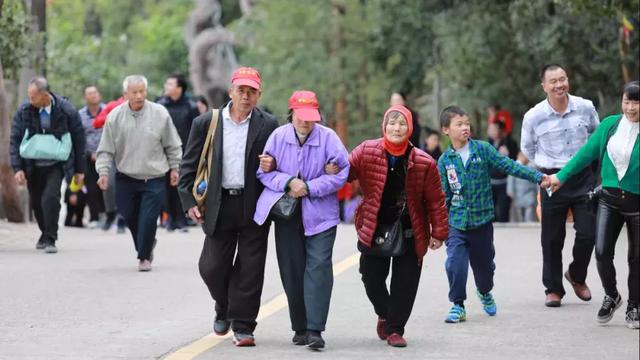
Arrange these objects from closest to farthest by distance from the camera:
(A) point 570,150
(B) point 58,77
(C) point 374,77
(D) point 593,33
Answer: (A) point 570,150
(D) point 593,33
(B) point 58,77
(C) point 374,77

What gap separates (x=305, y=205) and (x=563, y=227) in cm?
330

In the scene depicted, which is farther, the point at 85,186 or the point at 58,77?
the point at 58,77

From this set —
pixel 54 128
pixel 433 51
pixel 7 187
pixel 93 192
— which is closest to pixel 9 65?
pixel 7 187

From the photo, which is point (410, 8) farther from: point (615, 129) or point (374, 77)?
point (615, 129)

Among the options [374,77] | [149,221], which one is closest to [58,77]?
[374,77]

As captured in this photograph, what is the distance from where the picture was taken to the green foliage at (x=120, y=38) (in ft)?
168

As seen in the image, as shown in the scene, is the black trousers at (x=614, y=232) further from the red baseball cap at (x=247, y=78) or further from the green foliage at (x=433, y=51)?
the green foliage at (x=433, y=51)

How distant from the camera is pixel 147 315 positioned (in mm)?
11508

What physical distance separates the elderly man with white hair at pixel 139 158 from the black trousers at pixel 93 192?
6558mm

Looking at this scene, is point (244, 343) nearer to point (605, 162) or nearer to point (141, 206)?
point (605, 162)

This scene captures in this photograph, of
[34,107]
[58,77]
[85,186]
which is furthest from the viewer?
[58,77]

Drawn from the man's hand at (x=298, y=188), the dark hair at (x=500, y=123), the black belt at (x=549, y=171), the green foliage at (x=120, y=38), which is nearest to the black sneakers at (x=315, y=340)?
the man's hand at (x=298, y=188)

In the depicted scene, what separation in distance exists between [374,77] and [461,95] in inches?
255

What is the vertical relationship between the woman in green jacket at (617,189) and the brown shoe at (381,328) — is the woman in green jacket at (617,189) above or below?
above
